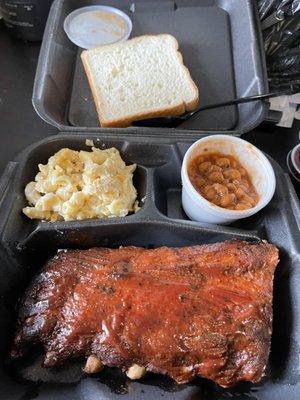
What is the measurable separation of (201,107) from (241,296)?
2.93 ft

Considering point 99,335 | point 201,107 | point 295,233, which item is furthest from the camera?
point 201,107

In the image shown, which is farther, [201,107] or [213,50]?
[213,50]

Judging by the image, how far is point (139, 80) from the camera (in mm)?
1834

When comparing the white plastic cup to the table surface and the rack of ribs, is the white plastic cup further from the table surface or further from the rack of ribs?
the table surface

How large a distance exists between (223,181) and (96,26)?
3.71ft

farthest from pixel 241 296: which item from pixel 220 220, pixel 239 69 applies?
pixel 239 69

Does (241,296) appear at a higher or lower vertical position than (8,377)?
higher

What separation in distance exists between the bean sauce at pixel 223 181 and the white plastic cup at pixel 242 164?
0.02 m

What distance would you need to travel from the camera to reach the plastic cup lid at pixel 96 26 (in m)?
1.97

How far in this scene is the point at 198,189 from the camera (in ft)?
4.79

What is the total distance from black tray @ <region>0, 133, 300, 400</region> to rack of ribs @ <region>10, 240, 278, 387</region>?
91 millimetres

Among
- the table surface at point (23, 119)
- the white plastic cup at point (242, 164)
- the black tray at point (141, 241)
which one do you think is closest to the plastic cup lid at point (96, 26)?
the table surface at point (23, 119)

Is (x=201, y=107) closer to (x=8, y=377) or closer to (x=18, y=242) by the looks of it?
(x=18, y=242)

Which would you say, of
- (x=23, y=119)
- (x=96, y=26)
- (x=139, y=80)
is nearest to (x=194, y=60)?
(x=139, y=80)
